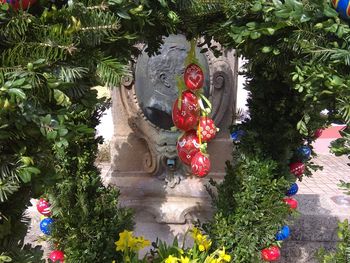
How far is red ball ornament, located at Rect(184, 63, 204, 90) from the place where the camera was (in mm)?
1813

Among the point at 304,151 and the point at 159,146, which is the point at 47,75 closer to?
the point at 304,151

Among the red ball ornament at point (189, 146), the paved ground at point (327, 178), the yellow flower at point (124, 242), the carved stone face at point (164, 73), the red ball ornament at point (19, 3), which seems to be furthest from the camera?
the paved ground at point (327, 178)

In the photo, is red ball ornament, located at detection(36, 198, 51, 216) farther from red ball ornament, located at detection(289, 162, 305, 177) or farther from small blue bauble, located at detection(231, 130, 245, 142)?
red ball ornament, located at detection(289, 162, 305, 177)

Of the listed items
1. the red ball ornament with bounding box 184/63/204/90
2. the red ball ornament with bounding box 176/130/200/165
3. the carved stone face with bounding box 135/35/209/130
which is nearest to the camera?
the red ball ornament with bounding box 184/63/204/90

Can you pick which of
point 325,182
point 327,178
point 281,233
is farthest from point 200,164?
point 327,178

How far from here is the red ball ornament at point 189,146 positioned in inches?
75.6

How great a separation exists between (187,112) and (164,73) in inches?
33.4

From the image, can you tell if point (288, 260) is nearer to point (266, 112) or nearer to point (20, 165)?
point (266, 112)

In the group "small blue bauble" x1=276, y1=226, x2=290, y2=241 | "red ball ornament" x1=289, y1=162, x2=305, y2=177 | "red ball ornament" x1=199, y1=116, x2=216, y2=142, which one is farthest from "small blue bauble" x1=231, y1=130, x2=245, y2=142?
"small blue bauble" x1=276, y1=226, x2=290, y2=241

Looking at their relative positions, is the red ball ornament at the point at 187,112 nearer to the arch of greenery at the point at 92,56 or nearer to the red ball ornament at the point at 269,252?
the arch of greenery at the point at 92,56

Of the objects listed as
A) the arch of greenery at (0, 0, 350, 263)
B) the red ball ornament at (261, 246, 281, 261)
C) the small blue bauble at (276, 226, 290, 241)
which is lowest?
the red ball ornament at (261, 246, 281, 261)

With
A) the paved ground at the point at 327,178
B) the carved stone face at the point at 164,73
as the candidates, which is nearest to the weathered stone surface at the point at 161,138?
the carved stone face at the point at 164,73

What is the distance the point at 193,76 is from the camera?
1.82m

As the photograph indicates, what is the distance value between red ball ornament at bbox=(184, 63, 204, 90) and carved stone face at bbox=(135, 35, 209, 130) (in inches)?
31.2
